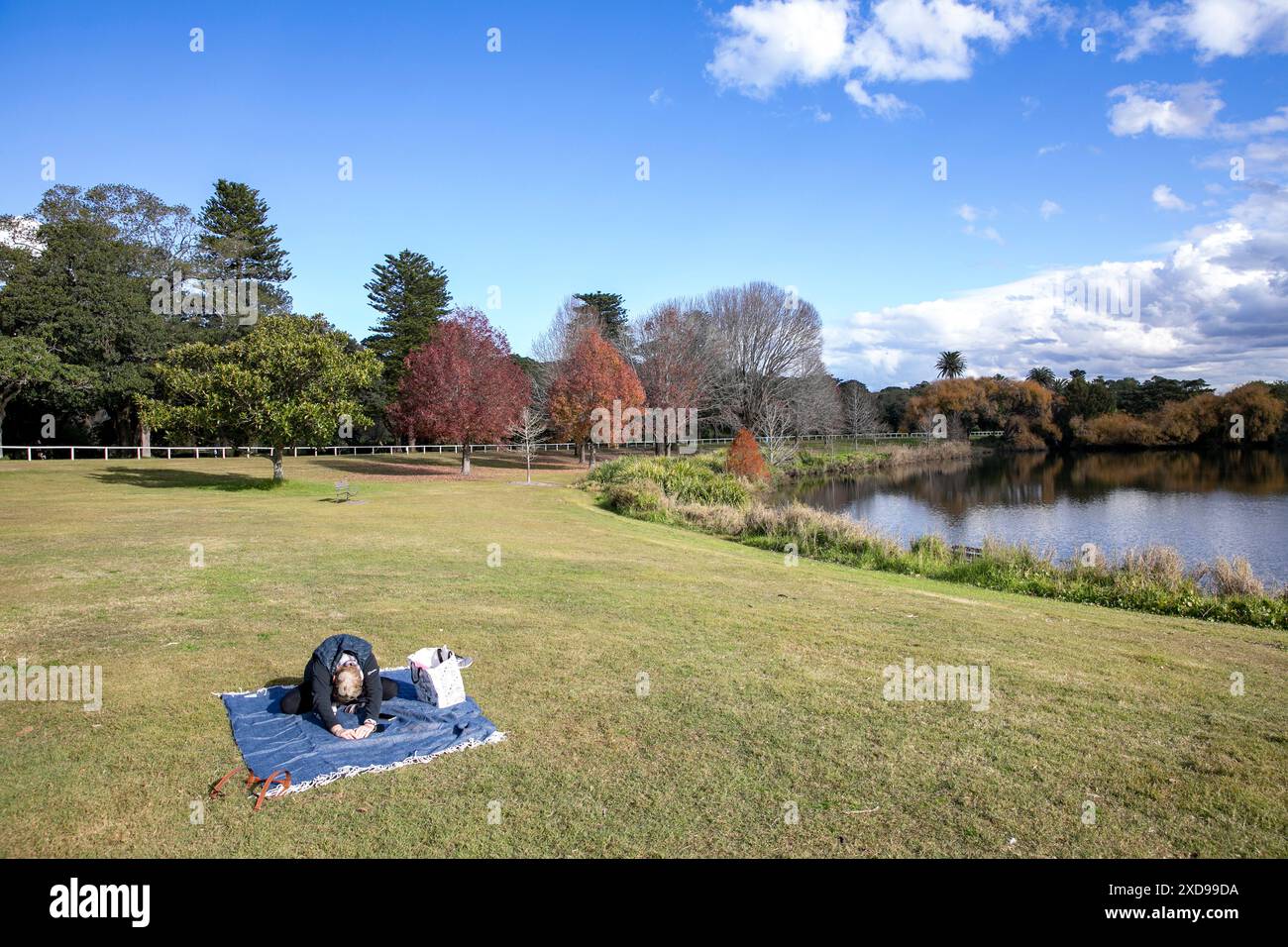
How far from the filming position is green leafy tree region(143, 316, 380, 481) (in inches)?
1088

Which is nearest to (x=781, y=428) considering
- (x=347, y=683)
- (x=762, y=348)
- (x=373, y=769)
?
(x=762, y=348)

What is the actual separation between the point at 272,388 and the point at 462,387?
15060mm

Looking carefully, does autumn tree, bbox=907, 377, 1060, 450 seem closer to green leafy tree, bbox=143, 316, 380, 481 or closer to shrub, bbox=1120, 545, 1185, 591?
shrub, bbox=1120, 545, 1185, 591

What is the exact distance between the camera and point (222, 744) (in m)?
5.85

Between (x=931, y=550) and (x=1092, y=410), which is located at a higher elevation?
(x=1092, y=410)

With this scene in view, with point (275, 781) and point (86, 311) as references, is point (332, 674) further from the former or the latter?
point (86, 311)

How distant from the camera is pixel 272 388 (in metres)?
28.5

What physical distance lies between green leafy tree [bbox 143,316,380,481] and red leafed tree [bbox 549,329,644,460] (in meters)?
21.0

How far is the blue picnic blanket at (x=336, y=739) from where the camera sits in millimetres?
5496

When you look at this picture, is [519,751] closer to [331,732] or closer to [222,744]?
[331,732]

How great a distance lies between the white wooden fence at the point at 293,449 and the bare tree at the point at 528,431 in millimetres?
1336

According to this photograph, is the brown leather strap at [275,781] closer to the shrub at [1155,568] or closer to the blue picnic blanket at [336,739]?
the blue picnic blanket at [336,739]

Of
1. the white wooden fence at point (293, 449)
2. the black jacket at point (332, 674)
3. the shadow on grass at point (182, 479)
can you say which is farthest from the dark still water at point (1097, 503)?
the shadow on grass at point (182, 479)
